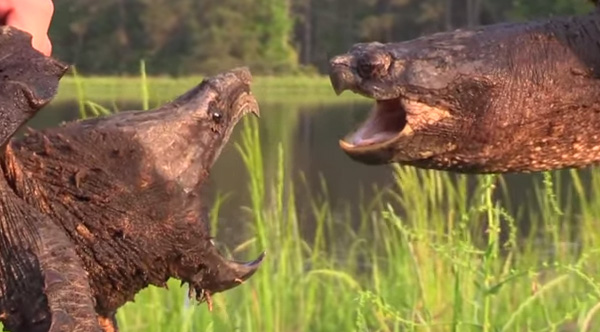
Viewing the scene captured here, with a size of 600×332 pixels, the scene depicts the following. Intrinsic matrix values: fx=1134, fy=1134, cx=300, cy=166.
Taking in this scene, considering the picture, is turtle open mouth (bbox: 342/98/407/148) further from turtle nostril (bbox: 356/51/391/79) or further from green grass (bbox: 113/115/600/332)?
green grass (bbox: 113/115/600/332)

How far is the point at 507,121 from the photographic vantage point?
7.13 feet

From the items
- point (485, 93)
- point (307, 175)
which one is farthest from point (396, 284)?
point (307, 175)

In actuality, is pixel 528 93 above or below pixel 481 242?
above

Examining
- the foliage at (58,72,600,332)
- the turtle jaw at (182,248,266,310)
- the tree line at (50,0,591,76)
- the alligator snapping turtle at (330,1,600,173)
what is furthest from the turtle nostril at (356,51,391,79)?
the tree line at (50,0,591,76)

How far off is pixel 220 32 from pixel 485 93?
3183cm

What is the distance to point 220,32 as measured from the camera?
Answer: 33625 mm

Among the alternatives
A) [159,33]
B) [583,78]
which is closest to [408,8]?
[159,33]

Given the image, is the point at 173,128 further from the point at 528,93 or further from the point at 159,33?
the point at 159,33

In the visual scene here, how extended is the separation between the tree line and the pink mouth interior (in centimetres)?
2365

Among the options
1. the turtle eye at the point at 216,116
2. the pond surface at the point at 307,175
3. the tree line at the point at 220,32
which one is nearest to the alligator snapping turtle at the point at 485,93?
the turtle eye at the point at 216,116

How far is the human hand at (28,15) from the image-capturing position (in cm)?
226

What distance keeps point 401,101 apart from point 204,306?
2515 mm

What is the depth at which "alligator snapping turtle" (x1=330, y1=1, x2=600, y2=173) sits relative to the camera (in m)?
2.06

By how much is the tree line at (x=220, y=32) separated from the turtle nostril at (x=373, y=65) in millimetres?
23704
